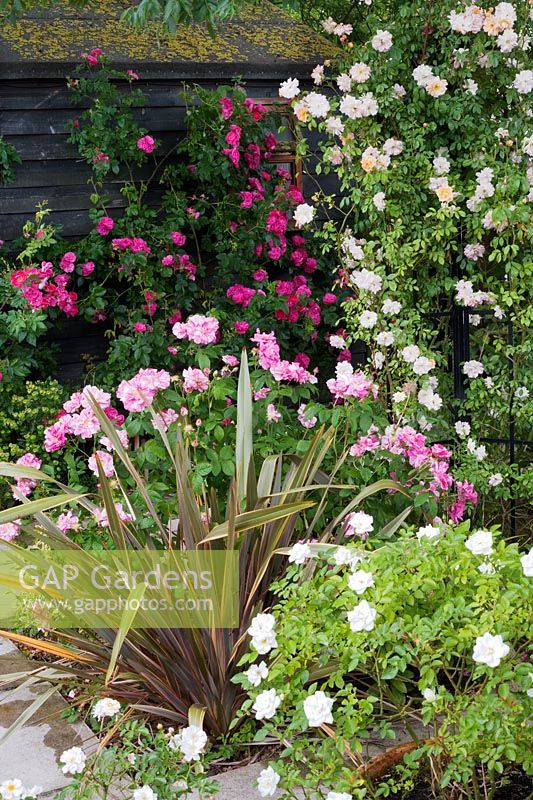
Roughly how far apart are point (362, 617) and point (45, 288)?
3.31 m

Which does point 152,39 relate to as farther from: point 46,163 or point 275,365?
point 275,365

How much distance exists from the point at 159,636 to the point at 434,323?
1.82 meters

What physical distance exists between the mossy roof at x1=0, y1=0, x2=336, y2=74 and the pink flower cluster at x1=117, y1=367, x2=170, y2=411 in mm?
2667

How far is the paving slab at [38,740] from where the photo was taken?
219 centimetres

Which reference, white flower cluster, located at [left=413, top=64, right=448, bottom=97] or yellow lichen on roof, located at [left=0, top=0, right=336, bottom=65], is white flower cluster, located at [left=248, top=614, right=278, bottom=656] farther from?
yellow lichen on roof, located at [left=0, top=0, right=336, bottom=65]

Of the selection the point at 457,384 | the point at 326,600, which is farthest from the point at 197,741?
the point at 457,384

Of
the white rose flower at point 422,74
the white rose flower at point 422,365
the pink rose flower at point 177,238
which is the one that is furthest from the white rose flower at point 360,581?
the pink rose flower at point 177,238

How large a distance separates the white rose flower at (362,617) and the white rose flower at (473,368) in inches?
73.3

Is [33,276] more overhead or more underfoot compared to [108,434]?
more underfoot

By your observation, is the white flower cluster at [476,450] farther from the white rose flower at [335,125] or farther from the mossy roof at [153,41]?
the mossy roof at [153,41]

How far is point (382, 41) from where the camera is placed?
328cm

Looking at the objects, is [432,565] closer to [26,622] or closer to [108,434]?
[108,434]

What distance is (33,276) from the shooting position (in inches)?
178

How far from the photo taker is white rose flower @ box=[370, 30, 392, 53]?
327 cm
